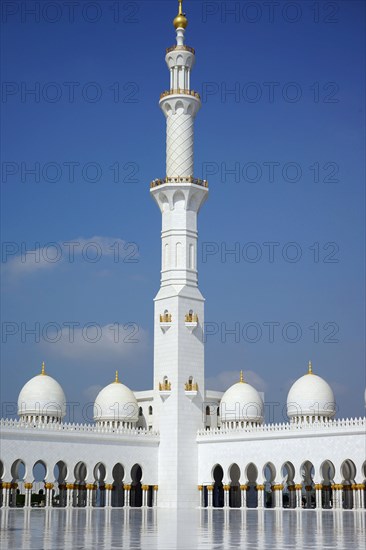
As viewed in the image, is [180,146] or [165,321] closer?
[165,321]

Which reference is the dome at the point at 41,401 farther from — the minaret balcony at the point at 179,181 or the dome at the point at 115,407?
the minaret balcony at the point at 179,181

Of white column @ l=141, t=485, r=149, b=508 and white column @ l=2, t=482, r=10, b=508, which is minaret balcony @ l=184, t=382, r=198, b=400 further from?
white column @ l=2, t=482, r=10, b=508

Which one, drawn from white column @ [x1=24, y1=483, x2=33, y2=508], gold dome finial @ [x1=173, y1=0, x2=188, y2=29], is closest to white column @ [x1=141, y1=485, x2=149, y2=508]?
white column @ [x1=24, y1=483, x2=33, y2=508]

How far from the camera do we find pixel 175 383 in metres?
41.7

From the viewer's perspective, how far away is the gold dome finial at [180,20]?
44.8 meters

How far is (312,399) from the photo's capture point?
140 feet

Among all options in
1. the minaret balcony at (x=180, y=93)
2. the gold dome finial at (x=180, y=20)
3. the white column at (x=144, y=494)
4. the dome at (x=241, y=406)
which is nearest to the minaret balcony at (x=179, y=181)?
the minaret balcony at (x=180, y=93)

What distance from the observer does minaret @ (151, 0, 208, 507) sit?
41.6 m

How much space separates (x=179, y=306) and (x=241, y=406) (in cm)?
685

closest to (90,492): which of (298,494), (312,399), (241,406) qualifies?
(241,406)

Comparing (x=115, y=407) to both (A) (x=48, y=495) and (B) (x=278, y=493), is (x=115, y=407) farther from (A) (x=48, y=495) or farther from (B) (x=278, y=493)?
(B) (x=278, y=493)

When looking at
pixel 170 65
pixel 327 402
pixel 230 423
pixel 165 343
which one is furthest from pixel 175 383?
pixel 170 65

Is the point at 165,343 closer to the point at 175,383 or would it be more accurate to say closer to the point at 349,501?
the point at 175,383

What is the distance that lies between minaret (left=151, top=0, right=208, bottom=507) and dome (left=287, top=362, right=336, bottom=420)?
483cm
